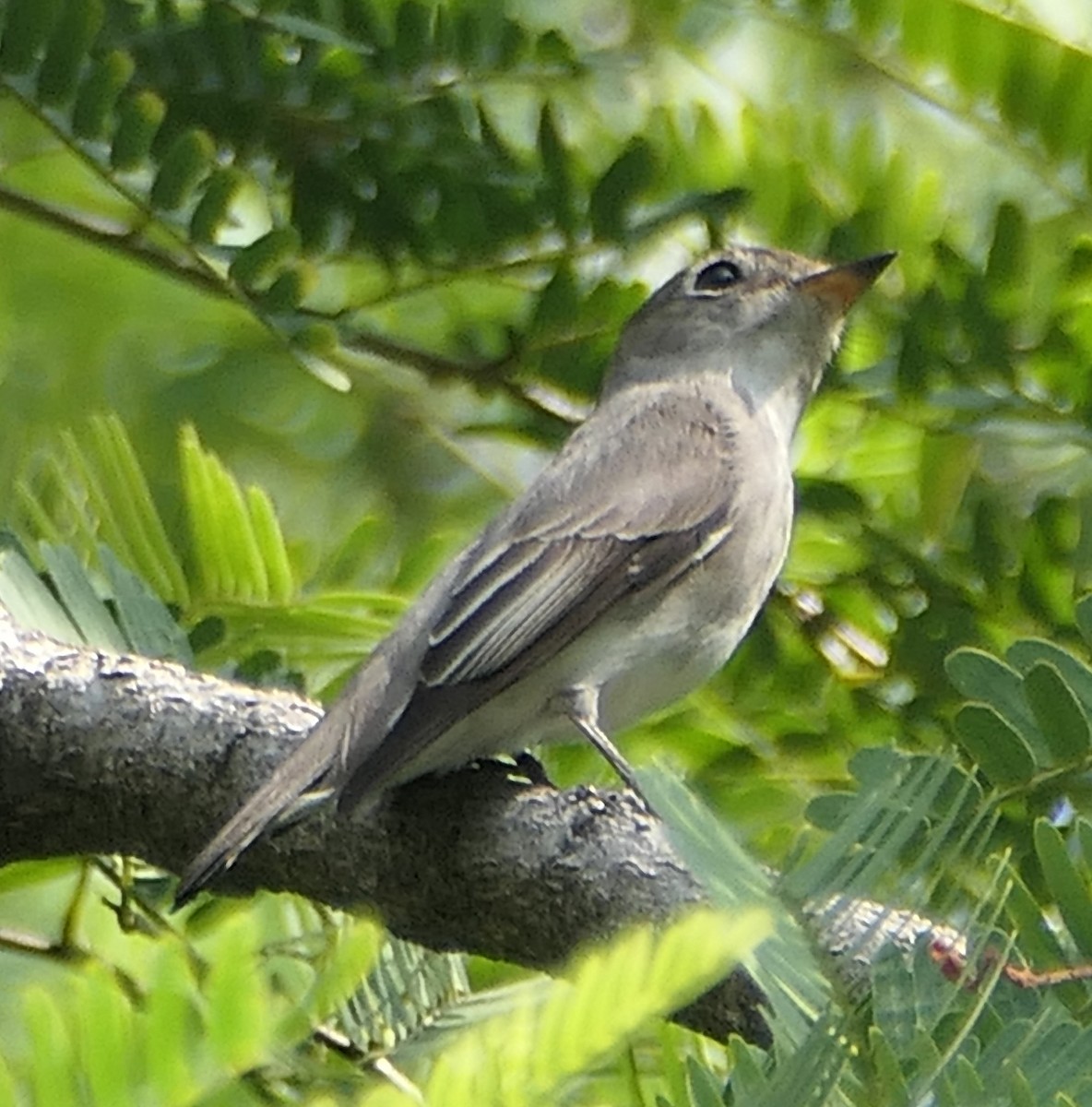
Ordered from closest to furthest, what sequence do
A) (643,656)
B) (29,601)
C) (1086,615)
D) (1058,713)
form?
(1058,713) < (1086,615) < (29,601) < (643,656)

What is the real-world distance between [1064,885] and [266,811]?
3.55 feet

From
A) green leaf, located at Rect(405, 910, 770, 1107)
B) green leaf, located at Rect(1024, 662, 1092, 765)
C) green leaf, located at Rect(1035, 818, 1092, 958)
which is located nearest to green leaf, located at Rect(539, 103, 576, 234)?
green leaf, located at Rect(1024, 662, 1092, 765)

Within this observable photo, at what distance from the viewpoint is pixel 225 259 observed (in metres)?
2.74

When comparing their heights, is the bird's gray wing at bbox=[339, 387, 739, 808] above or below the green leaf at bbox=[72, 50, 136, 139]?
below

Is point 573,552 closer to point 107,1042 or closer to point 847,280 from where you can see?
point 847,280

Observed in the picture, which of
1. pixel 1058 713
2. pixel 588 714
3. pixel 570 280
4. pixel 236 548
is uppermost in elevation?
pixel 1058 713

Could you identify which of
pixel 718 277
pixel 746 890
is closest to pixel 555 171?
pixel 718 277

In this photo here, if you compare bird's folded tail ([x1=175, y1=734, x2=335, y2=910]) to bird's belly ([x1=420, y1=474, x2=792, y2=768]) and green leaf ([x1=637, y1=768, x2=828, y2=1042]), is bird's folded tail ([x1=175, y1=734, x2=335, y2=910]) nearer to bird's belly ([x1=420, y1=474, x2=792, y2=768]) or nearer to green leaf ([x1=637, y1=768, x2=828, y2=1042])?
bird's belly ([x1=420, y1=474, x2=792, y2=768])

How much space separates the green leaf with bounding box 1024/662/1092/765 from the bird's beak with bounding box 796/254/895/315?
48.8 inches

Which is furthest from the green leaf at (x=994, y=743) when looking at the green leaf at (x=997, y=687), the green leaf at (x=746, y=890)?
the green leaf at (x=746, y=890)

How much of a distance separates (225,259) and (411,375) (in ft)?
2.75

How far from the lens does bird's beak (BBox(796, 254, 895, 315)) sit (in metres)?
2.90

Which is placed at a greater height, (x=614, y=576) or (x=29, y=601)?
(x=29, y=601)

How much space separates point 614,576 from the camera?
314cm
